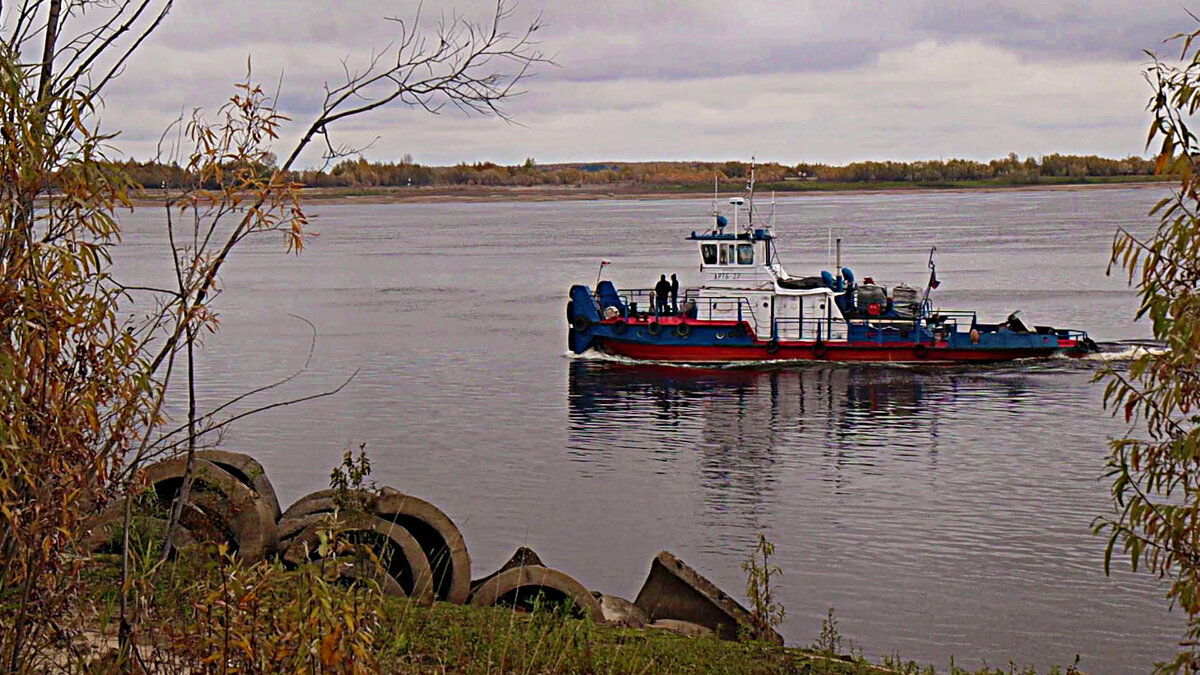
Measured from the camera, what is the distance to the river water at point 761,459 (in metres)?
15.1

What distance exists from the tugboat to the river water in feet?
1.98

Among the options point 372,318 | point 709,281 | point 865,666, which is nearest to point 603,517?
point 865,666

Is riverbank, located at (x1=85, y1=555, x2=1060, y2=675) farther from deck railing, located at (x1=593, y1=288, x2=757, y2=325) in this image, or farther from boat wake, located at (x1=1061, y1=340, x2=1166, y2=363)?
boat wake, located at (x1=1061, y1=340, x2=1166, y2=363)

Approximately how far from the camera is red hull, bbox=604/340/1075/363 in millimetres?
34312

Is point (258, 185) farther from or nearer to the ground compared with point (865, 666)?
farther from the ground

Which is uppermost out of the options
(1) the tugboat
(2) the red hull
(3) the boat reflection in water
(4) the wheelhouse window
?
(4) the wheelhouse window

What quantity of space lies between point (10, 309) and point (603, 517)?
1480 centimetres

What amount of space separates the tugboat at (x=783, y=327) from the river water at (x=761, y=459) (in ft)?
1.98

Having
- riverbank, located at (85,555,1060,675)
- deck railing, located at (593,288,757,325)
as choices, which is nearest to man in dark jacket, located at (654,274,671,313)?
deck railing, located at (593,288,757,325)

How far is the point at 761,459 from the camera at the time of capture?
Answer: 23.9m

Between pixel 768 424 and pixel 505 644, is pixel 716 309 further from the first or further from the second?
pixel 505 644

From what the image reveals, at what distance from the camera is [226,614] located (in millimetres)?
4379

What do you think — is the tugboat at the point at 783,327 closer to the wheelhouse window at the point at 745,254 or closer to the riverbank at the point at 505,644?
the wheelhouse window at the point at 745,254

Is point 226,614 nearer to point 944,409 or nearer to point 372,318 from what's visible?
point 944,409
